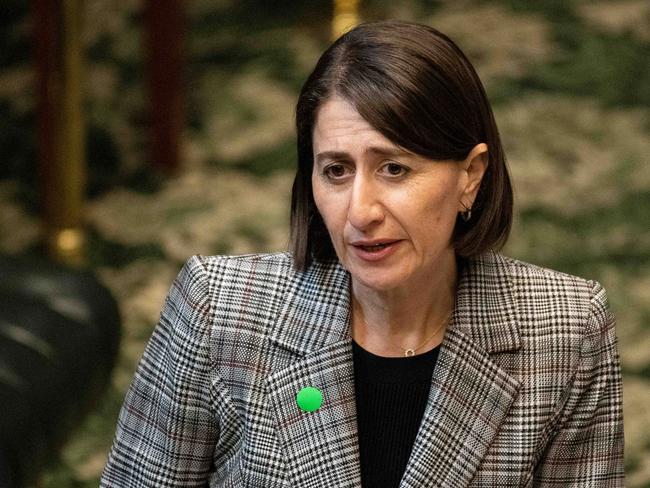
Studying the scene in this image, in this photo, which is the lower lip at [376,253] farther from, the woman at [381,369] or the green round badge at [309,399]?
the green round badge at [309,399]

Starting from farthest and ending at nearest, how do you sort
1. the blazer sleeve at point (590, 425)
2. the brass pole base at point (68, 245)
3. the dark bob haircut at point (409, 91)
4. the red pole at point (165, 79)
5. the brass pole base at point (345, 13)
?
the brass pole base at point (345, 13) < the red pole at point (165, 79) < the brass pole base at point (68, 245) < the blazer sleeve at point (590, 425) < the dark bob haircut at point (409, 91)

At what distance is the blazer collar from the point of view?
1876 millimetres

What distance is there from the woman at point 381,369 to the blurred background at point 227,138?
1349mm

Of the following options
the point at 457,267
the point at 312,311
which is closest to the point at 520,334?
the point at 457,267

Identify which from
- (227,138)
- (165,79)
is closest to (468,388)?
(165,79)

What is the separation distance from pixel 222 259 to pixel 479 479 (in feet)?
1.53

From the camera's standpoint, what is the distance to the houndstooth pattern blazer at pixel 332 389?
183 centimetres

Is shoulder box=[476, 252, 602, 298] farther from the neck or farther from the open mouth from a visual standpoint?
the open mouth

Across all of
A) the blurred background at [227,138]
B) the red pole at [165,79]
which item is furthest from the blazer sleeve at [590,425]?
the red pole at [165,79]

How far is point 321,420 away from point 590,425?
376mm

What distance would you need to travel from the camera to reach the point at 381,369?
6.20 feet

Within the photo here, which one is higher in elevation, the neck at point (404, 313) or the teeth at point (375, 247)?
the teeth at point (375, 247)

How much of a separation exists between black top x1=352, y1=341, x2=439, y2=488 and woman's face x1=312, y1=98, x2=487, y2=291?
0.19 metres

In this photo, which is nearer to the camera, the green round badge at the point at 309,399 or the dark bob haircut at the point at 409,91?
the dark bob haircut at the point at 409,91
